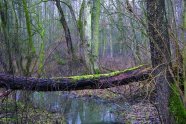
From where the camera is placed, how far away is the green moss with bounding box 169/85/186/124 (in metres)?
5.55

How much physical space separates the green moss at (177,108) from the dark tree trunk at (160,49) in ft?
0.33

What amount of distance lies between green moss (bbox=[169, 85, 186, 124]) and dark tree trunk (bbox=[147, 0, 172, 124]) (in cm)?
10

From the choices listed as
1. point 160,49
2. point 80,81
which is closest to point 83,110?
point 80,81

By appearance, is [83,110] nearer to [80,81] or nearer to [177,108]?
[80,81]

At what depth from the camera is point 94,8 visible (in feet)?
48.4

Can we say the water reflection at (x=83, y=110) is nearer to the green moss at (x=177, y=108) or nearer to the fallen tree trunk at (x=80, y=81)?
the fallen tree trunk at (x=80, y=81)

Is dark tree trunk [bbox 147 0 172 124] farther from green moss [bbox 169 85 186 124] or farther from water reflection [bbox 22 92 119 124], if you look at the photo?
water reflection [bbox 22 92 119 124]

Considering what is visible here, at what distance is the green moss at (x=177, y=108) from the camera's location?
5.55 m

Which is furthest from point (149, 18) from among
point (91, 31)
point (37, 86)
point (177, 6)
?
point (91, 31)

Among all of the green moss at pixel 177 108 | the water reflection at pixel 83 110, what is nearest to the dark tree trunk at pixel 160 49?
the green moss at pixel 177 108

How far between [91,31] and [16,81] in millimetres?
7829

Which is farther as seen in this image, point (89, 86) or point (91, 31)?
point (91, 31)

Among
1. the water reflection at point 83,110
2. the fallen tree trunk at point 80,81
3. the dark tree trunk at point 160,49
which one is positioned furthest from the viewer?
the water reflection at point 83,110

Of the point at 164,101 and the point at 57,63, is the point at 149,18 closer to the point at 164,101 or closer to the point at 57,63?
the point at 164,101
